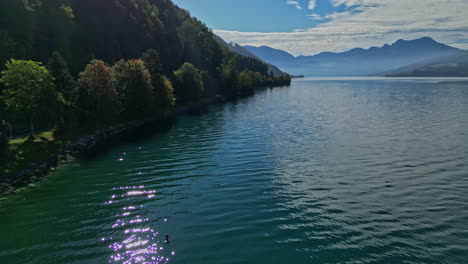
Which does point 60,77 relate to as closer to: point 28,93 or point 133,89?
point 28,93

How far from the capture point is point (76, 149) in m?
61.8

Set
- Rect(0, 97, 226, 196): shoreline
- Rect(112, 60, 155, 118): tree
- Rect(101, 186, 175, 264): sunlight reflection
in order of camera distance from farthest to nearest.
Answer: Rect(112, 60, 155, 118): tree, Rect(0, 97, 226, 196): shoreline, Rect(101, 186, 175, 264): sunlight reflection

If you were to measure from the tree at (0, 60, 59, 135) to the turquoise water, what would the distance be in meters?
16.1

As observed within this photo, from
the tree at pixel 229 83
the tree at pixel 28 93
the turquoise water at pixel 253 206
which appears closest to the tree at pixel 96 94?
the tree at pixel 28 93

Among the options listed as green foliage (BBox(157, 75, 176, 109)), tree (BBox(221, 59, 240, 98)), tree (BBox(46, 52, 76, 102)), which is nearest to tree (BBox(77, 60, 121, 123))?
tree (BBox(46, 52, 76, 102))

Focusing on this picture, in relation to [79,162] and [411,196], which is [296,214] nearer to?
[411,196]

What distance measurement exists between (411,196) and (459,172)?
46.7 feet

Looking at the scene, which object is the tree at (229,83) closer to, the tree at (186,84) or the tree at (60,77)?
the tree at (186,84)

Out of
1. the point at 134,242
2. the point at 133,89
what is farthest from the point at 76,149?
the point at 134,242

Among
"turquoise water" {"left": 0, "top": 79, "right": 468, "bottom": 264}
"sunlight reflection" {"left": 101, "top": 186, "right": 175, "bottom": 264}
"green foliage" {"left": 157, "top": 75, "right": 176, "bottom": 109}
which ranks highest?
"green foliage" {"left": 157, "top": 75, "right": 176, "bottom": 109}

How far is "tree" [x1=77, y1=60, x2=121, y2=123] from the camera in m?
75.0

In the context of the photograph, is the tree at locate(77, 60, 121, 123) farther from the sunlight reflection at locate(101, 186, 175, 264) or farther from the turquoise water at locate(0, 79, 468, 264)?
the sunlight reflection at locate(101, 186, 175, 264)

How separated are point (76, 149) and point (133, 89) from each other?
31133 mm

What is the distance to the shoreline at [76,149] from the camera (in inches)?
1646
